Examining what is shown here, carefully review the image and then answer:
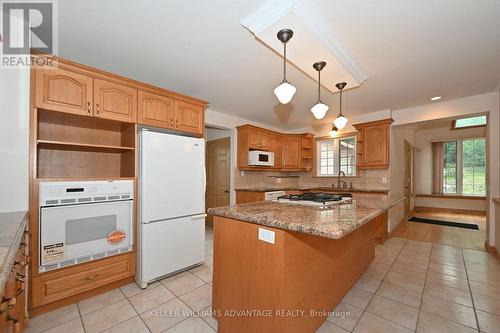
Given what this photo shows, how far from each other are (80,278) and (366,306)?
2.66 meters

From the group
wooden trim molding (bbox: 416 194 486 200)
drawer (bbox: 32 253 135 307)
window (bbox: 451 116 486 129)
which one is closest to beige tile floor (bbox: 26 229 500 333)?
drawer (bbox: 32 253 135 307)

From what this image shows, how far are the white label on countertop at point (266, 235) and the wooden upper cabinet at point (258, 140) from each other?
2997 mm

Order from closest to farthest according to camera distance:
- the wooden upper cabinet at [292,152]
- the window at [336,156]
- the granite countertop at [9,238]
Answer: the granite countertop at [9,238] → the window at [336,156] → the wooden upper cabinet at [292,152]

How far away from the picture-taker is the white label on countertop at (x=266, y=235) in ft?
4.21

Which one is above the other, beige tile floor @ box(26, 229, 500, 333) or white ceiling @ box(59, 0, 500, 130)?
white ceiling @ box(59, 0, 500, 130)

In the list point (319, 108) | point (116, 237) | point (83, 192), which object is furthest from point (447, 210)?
point (83, 192)

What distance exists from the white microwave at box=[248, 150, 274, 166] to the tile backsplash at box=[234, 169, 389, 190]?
1.40ft

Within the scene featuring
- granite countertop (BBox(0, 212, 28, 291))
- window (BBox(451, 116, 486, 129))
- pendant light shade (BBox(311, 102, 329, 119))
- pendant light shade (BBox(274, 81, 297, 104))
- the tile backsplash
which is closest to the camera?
granite countertop (BBox(0, 212, 28, 291))

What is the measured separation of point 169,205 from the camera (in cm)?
243

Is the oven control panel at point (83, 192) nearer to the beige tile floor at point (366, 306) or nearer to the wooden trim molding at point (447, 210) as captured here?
the beige tile floor at point (366, 306)

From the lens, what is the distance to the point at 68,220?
1.91 meters

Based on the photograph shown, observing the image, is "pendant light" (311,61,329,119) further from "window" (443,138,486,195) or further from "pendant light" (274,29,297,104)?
"window" (443,138,486,195)

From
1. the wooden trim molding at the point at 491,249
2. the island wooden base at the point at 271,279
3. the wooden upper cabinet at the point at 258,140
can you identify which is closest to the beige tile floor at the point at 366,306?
the island wooden base at the point at 271,279

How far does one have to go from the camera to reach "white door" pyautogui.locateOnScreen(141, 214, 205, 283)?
2260 mm
